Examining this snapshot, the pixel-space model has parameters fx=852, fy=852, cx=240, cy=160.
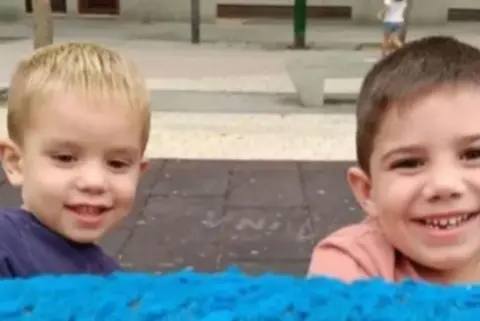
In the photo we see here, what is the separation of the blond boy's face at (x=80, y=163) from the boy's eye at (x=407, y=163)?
395mm

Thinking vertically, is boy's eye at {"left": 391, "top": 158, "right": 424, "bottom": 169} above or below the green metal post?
above

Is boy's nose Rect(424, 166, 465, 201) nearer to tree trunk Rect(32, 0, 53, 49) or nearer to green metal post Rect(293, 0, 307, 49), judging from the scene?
tree trunk Rect(32, 0, 53, 49)

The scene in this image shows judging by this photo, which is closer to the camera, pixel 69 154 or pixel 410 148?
pixel 410 148

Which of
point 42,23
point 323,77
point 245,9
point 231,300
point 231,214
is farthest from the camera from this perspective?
point 245,9

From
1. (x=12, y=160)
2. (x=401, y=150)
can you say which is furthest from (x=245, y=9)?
(x=401, y=150)

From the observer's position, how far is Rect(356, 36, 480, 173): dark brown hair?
1.17 metres

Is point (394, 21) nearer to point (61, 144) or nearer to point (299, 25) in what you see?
point (299, 25)

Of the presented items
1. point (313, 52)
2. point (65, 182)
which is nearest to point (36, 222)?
point (65, 182)

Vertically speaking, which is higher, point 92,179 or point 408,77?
point 408,77

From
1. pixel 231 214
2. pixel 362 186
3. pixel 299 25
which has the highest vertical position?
pixel 362 186

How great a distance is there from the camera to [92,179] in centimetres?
124

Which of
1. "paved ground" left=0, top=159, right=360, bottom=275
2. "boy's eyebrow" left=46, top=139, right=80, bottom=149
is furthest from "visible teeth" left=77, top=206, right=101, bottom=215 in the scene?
"paved ground" left=0, top=159, right=360, bottom=275

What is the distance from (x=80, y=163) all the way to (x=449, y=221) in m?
0.53

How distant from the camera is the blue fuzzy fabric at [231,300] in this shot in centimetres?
63
